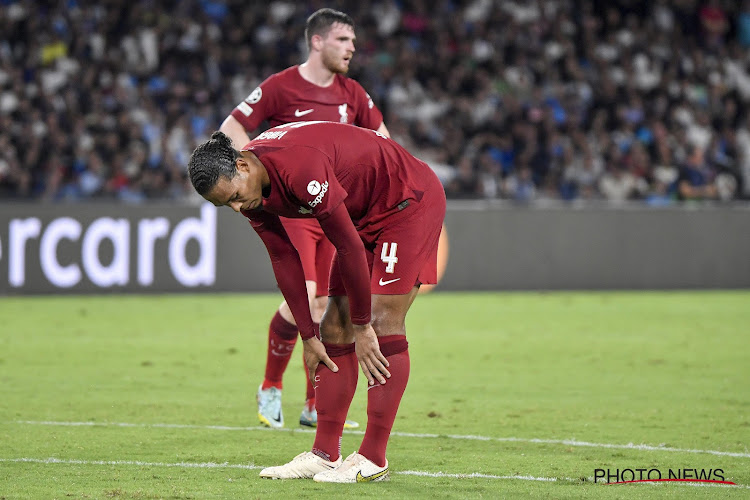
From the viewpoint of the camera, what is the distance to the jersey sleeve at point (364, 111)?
24.4ft

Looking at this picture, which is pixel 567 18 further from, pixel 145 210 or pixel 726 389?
pixel 726 389

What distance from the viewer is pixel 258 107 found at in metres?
7.23

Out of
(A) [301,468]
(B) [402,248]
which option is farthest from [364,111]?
(A) [301,468]

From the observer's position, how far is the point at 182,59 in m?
19.3

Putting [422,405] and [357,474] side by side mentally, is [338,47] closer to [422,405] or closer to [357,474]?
[422,405]

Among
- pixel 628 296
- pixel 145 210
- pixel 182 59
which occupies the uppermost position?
pixel 182 59

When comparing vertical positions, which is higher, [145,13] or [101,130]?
[145,13]

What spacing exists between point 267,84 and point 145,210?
8.06 meters

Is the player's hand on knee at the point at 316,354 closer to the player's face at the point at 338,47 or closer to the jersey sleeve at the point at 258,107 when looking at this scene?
the jersey sleeve at the point at 258,107

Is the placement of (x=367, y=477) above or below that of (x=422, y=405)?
above

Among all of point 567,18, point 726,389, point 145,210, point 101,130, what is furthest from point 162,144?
point 726,389

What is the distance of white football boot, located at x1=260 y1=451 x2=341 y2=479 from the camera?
5.34 meters

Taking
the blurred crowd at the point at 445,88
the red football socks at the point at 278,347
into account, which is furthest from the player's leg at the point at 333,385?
the blurred crowd at the point at 445,88

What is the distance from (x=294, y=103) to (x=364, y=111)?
48cm
